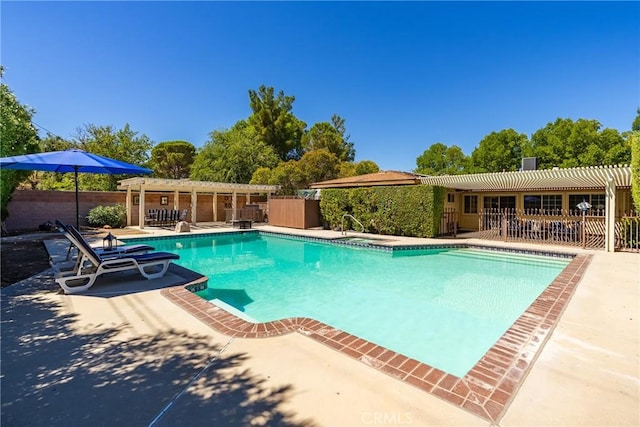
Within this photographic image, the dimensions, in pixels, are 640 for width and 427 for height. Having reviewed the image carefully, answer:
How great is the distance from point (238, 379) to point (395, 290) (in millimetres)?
5494

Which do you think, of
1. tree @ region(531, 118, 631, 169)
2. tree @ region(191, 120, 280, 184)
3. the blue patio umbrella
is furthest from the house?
tree @ region(531, 118, 631, 169)

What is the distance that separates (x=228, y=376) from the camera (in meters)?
2.79

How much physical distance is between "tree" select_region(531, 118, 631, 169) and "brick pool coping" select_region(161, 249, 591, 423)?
1163 inches

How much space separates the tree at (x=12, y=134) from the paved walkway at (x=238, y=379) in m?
9.71

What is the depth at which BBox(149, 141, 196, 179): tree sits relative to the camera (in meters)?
37.6

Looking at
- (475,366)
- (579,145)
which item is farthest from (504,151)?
(475,366)

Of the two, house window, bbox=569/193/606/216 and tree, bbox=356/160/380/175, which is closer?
house window, bbox=569/193/606/216

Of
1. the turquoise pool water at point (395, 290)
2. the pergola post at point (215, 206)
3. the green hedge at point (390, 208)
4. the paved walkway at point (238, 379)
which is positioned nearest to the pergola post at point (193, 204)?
the pergola post at point (215, 206)

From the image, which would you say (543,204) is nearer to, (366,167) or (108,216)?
(366,167)

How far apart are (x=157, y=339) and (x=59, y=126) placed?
32842 mm

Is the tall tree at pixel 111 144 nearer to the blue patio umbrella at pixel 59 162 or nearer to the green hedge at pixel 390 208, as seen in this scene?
the green hedge at pixel 390 208

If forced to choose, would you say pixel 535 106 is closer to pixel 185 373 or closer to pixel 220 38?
pixel 220 38

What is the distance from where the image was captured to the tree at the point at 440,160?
40.3 meters

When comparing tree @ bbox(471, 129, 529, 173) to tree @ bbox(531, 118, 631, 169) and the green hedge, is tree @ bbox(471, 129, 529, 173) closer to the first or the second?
tree @ bbox(531, 118, 631, 169)
